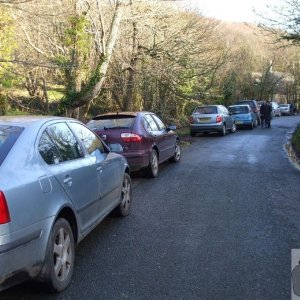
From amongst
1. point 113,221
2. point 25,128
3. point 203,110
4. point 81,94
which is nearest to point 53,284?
point 25,128

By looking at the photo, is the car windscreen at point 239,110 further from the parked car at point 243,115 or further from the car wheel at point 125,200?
the car wheel at point 125,200

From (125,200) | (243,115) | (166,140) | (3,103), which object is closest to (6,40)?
(3,103)

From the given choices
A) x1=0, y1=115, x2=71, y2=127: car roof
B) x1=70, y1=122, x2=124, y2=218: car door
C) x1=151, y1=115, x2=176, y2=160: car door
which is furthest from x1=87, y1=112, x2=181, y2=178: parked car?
x1=0, y1=115, x2=71, y2=127: car roof

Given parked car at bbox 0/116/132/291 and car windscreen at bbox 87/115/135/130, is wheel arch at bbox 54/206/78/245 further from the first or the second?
car windscreen at bbox 87/115/135/130

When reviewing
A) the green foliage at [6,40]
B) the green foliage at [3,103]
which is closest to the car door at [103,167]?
the green foliage at [6,40]

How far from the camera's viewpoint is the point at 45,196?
393 cm

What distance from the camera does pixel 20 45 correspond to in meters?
18.6

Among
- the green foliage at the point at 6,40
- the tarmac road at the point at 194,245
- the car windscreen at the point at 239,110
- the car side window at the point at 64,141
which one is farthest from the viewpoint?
the car windscreen at the point at 239,110

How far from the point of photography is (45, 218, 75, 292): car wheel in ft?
13.0

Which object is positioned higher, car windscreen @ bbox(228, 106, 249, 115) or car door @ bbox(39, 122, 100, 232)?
car door @ bbox(39, 122, 100, 232)

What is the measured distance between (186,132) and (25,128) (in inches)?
828

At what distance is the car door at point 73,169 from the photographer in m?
4.39

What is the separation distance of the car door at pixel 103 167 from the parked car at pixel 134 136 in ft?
10.3

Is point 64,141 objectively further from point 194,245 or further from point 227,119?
point 227,119
